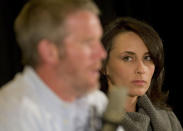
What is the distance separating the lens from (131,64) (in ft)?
5.45

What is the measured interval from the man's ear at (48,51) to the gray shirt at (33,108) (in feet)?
0.20

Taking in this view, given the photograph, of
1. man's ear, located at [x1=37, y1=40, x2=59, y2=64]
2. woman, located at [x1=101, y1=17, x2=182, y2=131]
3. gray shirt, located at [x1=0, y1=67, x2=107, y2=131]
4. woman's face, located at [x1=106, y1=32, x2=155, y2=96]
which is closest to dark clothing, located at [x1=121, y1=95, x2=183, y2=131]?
woman, located at [x1=101, y1=17, x2=182, y2=131]

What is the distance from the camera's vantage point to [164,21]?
2594 mm

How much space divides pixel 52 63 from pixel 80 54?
0.08m

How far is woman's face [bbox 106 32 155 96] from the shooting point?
A: 64.9 inches

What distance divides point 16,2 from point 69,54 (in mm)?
1324

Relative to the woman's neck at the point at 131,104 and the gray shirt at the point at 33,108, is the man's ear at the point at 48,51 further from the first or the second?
the woman's neck at the point at 131,104

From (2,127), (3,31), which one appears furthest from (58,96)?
(3,31)

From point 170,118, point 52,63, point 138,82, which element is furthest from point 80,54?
point 170,118

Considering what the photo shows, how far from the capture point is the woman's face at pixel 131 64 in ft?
5.41

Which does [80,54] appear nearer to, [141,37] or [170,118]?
[141,37]

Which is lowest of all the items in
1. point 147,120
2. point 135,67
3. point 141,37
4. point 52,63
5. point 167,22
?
point 147,120

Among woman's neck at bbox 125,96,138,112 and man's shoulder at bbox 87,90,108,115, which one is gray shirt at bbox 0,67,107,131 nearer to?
man's shoulder at bbox 87,90,108,115

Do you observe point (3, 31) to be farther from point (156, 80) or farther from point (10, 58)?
point (156, 80)
